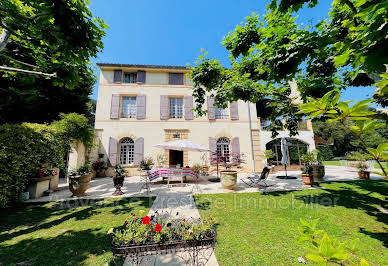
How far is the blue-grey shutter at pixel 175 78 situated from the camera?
1208cm

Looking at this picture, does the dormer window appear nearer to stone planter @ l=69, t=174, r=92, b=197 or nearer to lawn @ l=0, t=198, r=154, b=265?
stone planter @ l=69, t=174, r=92, b=197

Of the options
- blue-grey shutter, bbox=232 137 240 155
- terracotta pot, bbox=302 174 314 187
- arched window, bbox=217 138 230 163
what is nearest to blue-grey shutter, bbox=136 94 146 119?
arched window, bbox=217 138 230 163

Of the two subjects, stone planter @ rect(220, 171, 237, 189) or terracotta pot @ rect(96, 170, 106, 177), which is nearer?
stone planter @ rect(220, 171, 237, 189)

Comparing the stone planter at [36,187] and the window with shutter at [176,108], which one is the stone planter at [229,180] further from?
the stone planter at [36,187]

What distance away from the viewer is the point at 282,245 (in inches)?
109

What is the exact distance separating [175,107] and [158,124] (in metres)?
1.99

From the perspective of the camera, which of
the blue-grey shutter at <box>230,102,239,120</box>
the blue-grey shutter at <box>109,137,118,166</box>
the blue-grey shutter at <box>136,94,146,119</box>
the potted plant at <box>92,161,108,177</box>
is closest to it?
the potted plant at <box>92,161,108,177</box>

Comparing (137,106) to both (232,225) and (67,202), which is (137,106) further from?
(232,225)

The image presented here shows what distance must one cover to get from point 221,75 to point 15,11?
5.74 meters

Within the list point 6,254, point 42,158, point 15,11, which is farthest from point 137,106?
point 6,254

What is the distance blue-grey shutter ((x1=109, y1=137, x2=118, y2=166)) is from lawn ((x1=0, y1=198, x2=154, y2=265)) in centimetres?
526

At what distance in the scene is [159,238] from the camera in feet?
6.79

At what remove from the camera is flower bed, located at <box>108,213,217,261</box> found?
199 cm

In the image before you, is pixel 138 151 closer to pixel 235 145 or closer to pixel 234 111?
pixel 235 145
